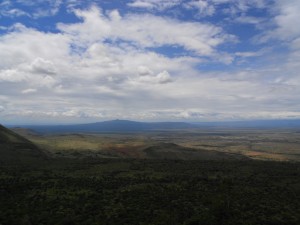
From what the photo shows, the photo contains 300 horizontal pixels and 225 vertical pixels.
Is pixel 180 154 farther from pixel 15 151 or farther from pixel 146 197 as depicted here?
pixel 146 197

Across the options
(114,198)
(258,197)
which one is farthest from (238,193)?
(114,198)

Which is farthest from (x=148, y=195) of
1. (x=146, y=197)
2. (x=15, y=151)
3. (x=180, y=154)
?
(x=180, y=154)

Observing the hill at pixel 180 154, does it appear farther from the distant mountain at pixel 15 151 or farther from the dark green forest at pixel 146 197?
the dark green forest at pixel 146 197

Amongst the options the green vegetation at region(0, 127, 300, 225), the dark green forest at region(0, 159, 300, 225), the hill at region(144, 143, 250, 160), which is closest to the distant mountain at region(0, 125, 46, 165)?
the green vegetation at region(0, 127, 300, 225)

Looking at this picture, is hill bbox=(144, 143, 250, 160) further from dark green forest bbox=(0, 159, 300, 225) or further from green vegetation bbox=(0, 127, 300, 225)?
dark green forest bbox=(0, 159, 300, 225)

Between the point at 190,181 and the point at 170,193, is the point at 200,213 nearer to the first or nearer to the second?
the point at 170,193
